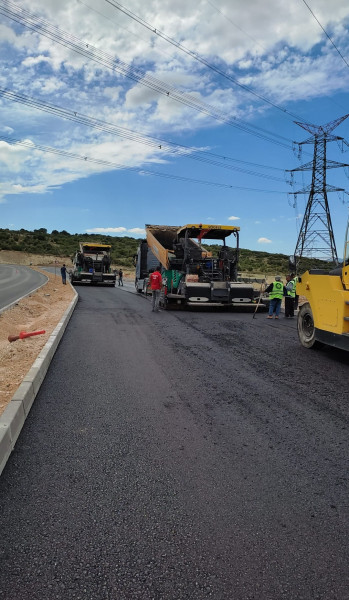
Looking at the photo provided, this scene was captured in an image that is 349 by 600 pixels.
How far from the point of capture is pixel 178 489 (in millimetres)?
3033

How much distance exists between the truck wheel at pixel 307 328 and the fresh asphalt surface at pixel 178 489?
216cm

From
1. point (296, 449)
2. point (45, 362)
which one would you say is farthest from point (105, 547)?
point (45, 362)

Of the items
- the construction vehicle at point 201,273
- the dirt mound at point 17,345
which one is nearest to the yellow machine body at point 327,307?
the dirt mound at point 17,345

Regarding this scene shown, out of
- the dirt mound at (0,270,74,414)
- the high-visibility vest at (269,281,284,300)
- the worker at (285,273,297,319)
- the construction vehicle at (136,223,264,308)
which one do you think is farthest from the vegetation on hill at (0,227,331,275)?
the dirt mound at (0,270,74,414)

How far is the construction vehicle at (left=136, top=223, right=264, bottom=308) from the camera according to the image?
49.2 feet

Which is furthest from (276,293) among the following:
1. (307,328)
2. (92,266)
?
(92,266)

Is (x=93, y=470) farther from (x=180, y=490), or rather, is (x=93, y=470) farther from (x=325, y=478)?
(x=325, y=478)

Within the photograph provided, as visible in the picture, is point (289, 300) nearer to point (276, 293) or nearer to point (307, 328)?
point (276, 293)

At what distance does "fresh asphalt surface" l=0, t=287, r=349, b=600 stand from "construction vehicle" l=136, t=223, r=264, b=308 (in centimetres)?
882

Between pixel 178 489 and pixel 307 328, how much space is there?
6.46m

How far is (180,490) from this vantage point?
302cm

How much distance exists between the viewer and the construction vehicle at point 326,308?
7113 millimetres

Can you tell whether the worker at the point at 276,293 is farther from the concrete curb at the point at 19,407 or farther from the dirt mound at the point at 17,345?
the concrete curb at the point at 19,407

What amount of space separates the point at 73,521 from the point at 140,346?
5.68 meters
